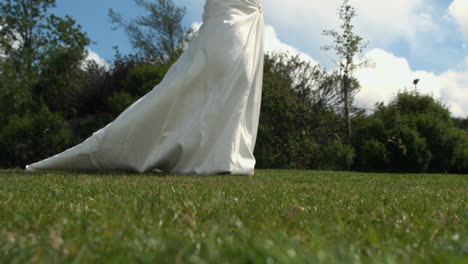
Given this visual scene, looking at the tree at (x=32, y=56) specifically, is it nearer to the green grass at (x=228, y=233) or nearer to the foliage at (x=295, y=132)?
the foliage at (x=295, y=132)

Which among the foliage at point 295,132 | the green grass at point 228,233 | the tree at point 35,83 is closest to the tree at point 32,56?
the tree at point 35,83

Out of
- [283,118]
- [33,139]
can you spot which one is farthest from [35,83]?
[283,118]

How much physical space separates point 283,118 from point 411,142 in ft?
11.8

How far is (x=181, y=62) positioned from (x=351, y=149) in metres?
6.75

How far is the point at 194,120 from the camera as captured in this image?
5.48 m

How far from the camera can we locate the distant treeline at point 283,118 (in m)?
10.4

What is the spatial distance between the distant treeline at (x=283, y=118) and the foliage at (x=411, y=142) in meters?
0.03

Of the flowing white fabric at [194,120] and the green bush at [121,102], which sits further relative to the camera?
the green bush at [121,102]

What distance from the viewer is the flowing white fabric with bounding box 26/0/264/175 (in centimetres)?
549

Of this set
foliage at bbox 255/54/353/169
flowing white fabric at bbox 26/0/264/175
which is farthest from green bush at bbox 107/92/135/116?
flowing white fabric at bbox 26/0/264/175

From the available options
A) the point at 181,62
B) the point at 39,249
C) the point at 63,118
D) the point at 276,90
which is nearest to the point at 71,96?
the point at 63,118

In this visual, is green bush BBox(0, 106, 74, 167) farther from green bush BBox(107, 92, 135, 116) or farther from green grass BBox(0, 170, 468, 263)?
green grass BBox(0, 170, 468, 263)

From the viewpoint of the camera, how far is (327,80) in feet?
41.5

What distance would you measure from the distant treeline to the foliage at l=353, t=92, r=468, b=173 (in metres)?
0.03
